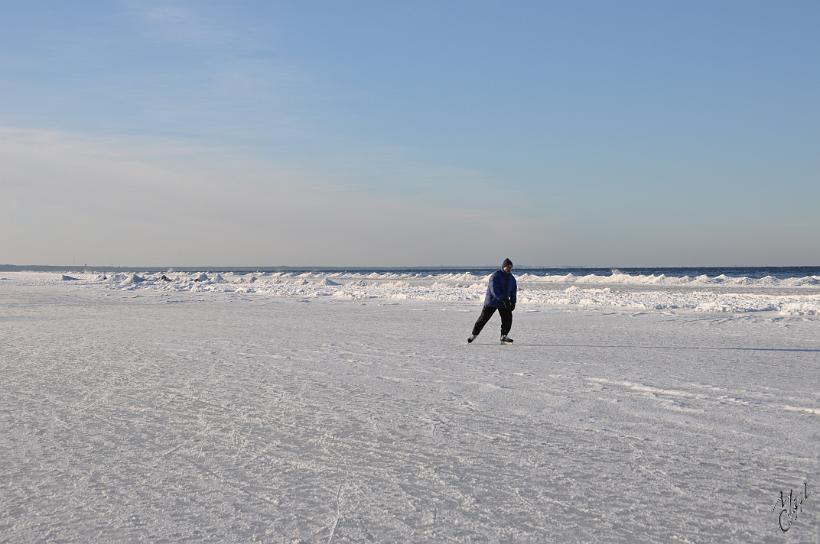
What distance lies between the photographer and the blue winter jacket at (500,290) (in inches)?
528

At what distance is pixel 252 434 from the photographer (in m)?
6.38

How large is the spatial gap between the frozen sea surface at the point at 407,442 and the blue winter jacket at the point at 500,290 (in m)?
0.90

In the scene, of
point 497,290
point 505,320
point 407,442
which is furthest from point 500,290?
point 407,442

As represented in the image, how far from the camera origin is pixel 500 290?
13.4m

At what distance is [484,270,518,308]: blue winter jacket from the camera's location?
1341 centimetres

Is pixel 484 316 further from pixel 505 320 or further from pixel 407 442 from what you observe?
pixel 407 442

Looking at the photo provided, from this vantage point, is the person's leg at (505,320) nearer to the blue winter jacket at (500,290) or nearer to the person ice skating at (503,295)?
the person ice skating at (503,295)

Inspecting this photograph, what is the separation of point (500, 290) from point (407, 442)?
7571 millimetres

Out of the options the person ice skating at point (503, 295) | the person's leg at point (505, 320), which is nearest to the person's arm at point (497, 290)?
the person ice skating at point (503, 295)

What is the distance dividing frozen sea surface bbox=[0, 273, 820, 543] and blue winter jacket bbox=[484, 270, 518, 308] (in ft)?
2.96

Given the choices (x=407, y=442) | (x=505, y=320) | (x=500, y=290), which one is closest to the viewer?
(x=407, y=442)

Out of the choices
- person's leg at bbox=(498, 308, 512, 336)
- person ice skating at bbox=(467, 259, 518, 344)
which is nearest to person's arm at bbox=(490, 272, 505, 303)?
person ice skating at bbox=(467, 259, 518, 344)

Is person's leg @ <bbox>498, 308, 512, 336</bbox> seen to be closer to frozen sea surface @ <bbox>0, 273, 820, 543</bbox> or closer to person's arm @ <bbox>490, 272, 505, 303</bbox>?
person's arm @ <bbox>490, 272, 505, 303</bbox>

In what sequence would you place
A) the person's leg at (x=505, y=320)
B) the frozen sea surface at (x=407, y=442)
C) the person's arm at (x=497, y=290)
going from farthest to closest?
the person's leg at (x=505, y=320) < the person's arm at (x=497, y=290) < the frozen sea surface at (x=407, y=442)
